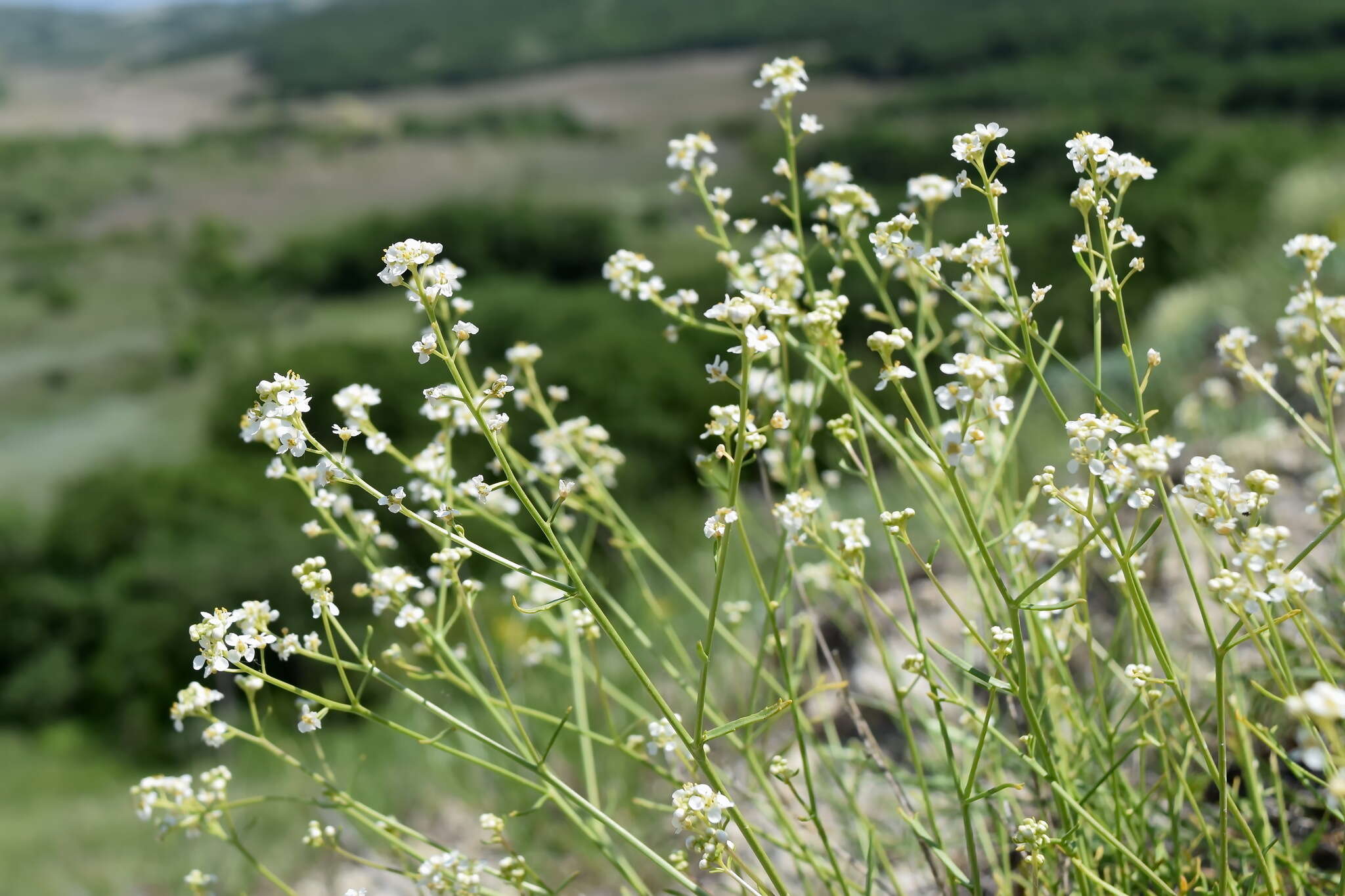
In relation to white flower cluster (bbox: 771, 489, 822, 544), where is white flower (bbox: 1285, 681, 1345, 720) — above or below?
above

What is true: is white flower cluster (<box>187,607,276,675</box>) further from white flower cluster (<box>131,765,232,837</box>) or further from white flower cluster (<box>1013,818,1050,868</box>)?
white flower cluster (<box>1013,818,1050,868</box>)

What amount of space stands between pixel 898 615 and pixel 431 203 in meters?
41.4

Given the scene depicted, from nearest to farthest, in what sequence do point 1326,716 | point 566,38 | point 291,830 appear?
1. point 1326,716
2. point 291,830
3. point 566,38

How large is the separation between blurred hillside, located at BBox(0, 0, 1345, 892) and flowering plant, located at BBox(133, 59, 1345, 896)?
3202 millimetres

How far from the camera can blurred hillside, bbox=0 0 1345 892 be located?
12141 mm

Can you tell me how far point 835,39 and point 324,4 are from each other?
166 ft

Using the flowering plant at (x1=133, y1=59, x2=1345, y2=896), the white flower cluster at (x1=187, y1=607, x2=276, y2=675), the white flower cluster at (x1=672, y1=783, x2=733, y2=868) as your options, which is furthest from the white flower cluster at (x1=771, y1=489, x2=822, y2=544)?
the white flower cluster at (x1=187, y1=607, x2=276, y2=675)

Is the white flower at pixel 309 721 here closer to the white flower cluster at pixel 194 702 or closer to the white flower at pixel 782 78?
the white flower cluster at pixel 194 702

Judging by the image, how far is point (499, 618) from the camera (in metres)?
5.07

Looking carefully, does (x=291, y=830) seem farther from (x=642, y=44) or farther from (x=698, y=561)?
(x=642, y=44)

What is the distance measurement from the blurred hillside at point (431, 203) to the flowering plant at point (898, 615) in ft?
10.5

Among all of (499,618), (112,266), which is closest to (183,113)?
(112,266)

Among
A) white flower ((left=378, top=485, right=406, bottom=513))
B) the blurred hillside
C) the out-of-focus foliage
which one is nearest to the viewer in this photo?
white flower ((left=378, top=485, right=406, bottom=513))

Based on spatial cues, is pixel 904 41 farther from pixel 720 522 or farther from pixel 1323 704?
pixel 1323 704
